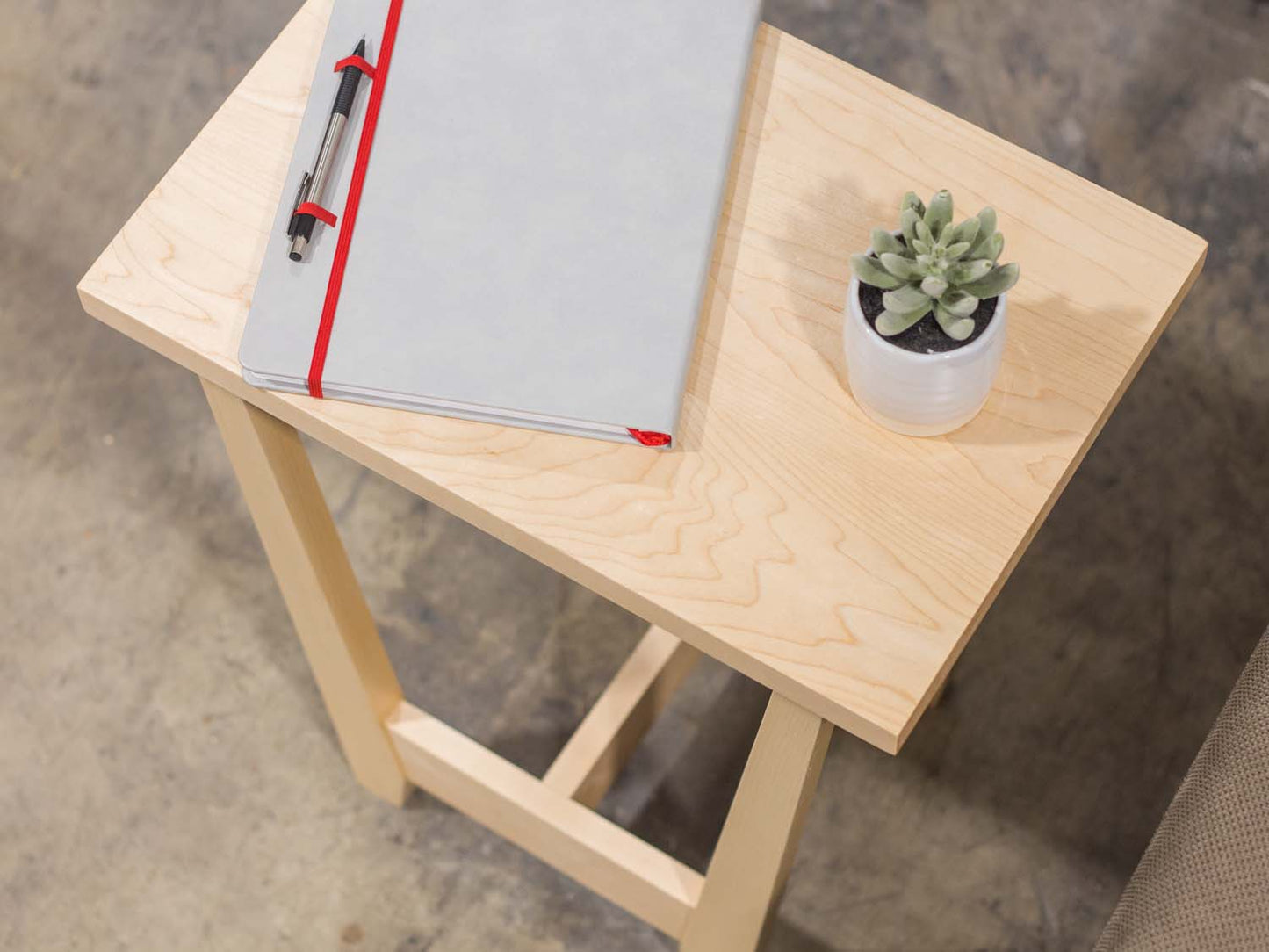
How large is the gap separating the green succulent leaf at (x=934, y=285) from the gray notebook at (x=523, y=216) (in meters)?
0.17

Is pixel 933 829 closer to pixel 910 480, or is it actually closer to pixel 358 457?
pixel 910 480

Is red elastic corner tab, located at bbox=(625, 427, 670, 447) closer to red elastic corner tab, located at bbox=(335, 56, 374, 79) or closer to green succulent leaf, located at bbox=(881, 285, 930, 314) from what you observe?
green succulent leaf, located at bbox=(881, 285, 930, 314)

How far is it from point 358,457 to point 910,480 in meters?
0.34

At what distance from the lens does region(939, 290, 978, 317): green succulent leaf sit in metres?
0.75

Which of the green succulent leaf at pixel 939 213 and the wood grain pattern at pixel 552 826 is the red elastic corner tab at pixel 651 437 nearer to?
the green succulent leaf at pixel 939 213

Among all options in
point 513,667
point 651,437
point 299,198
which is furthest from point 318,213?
point 513,667

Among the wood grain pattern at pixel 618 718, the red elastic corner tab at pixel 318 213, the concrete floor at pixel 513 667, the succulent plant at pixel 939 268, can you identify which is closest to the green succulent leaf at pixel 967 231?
the succulent plant at pixel 939 268

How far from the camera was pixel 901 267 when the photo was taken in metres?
0.76

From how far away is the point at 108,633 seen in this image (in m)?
1.55

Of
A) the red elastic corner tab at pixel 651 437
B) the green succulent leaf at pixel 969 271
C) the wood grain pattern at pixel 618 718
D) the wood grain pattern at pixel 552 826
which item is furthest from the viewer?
the wood grain pattern at pixel 618 718


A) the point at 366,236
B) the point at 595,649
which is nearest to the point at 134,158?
the point at 595,649

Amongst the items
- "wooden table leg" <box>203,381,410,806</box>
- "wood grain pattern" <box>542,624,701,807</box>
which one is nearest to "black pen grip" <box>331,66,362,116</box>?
"wooden table leg" <box>203,381,410,806</box>

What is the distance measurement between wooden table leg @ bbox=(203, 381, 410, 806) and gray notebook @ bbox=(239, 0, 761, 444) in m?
0.14

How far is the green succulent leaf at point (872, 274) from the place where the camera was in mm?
767
